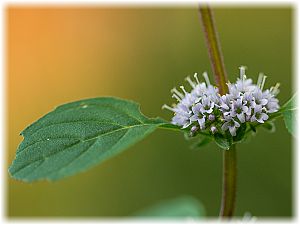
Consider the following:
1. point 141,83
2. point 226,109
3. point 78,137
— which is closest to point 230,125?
point 226,109

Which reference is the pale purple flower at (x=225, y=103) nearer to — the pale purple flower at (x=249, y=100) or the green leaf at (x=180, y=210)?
the pale purple flower at (x=249, y=100)

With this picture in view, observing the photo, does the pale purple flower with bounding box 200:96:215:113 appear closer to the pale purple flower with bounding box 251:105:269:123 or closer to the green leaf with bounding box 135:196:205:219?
the pale purple flower with bounding box 251:105:269:123

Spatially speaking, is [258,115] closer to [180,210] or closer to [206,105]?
[206,105]

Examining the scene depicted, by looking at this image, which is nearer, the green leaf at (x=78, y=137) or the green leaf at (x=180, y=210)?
the green leaf at (x=78, y=137)

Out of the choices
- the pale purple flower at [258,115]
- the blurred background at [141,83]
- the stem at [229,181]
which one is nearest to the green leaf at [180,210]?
the stem at [229,181]

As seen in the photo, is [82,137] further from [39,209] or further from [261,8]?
[261,8]

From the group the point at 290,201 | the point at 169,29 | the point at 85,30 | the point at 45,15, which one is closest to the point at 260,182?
the point at 290,201
